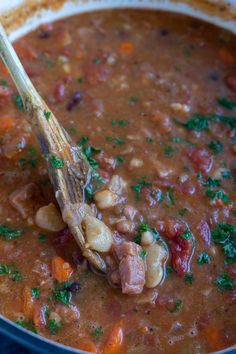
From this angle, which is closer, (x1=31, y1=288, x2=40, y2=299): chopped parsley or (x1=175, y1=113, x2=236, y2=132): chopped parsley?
(x1=31, y1=288, x2=40, y2=299): chopped parsley

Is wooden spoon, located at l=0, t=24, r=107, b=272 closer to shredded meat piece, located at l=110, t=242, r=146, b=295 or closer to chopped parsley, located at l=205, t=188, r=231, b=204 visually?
shredded meat piece, located at l=110, t=242, r=146, b=295

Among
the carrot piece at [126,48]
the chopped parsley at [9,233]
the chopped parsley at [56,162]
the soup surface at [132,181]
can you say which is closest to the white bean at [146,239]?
the soup surface at [132,181]

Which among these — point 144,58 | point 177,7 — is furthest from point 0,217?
point 177,7

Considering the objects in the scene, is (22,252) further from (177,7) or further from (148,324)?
(177,7)

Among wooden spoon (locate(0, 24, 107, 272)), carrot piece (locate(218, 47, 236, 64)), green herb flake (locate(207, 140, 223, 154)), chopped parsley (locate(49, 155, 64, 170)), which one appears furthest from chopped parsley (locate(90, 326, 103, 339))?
carrot piece (locate(218, 47, 236, 64))

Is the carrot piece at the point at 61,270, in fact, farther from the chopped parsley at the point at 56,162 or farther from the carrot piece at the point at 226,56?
the carrot piece at the point at 226,56

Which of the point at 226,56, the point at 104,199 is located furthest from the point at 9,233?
the point at 226,56
